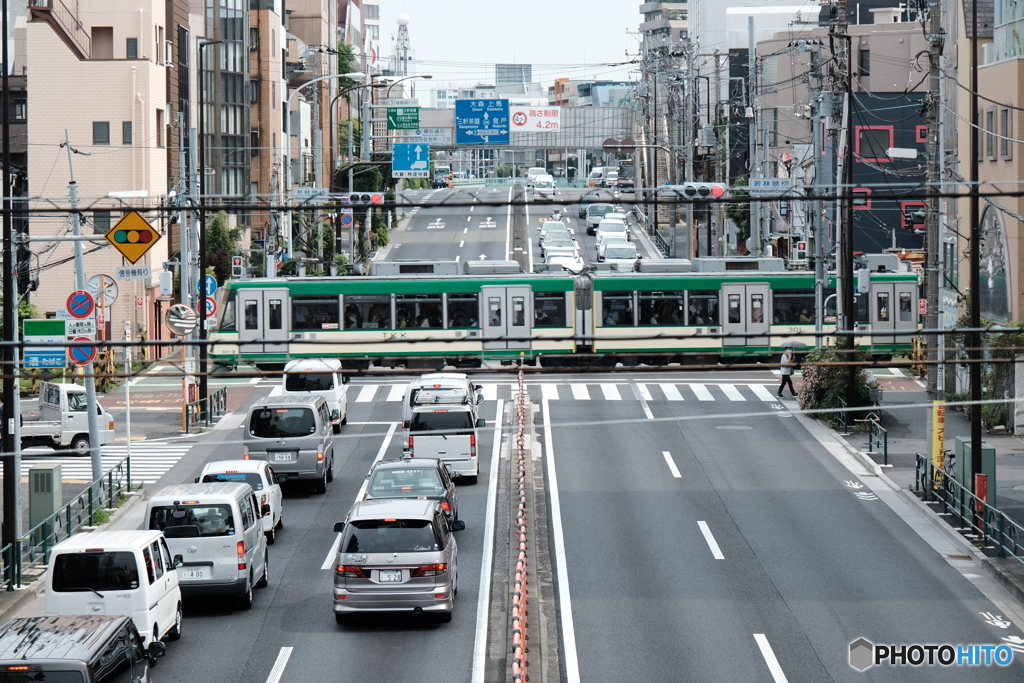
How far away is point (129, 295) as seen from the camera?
182ft

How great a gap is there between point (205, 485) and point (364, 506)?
3169mm

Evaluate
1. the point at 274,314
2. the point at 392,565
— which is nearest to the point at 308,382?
the point at 274,314

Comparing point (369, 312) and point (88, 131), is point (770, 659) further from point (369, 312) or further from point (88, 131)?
point (88, 131)

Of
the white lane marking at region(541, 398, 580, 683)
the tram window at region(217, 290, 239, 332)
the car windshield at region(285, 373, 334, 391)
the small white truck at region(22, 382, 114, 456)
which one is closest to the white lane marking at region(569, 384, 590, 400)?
the white lane marking at region(541, 398, 580, 683)

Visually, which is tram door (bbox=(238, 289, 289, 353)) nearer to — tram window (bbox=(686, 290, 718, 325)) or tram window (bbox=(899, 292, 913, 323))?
tram window (bbox=(686, 290, 718, 325))

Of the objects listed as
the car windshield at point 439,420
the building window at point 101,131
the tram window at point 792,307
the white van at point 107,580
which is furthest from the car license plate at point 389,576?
the building window at point 101,131

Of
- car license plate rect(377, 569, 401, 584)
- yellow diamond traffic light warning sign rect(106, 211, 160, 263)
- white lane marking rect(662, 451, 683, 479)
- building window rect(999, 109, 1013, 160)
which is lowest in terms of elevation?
white lane marking rect(662, 451, 683, 479)

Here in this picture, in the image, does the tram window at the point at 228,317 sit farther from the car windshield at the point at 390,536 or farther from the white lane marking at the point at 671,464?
the car windshield at the point at 390,536

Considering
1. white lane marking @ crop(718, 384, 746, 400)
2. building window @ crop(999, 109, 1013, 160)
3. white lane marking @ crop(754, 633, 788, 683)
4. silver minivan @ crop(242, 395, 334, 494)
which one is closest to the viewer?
white lane marking @ crop(754, 633, 788, 683)

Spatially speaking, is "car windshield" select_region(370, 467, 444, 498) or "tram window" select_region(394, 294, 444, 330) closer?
"car windshield" select_region(370, 467, 444, 498)

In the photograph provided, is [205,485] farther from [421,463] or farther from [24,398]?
[24,398]

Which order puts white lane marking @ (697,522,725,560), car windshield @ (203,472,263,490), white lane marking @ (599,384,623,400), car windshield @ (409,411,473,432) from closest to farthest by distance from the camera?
car windshield @ (203,472,263,490) → white lane marking @ (697,522,725,560) → car windshield @ (409,411,473,432) → white lane marking @ (599,384,623,400)

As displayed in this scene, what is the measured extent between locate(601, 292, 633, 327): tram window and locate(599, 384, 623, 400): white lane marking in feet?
10.9

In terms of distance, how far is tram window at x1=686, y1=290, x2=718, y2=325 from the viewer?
4072 centimetres
